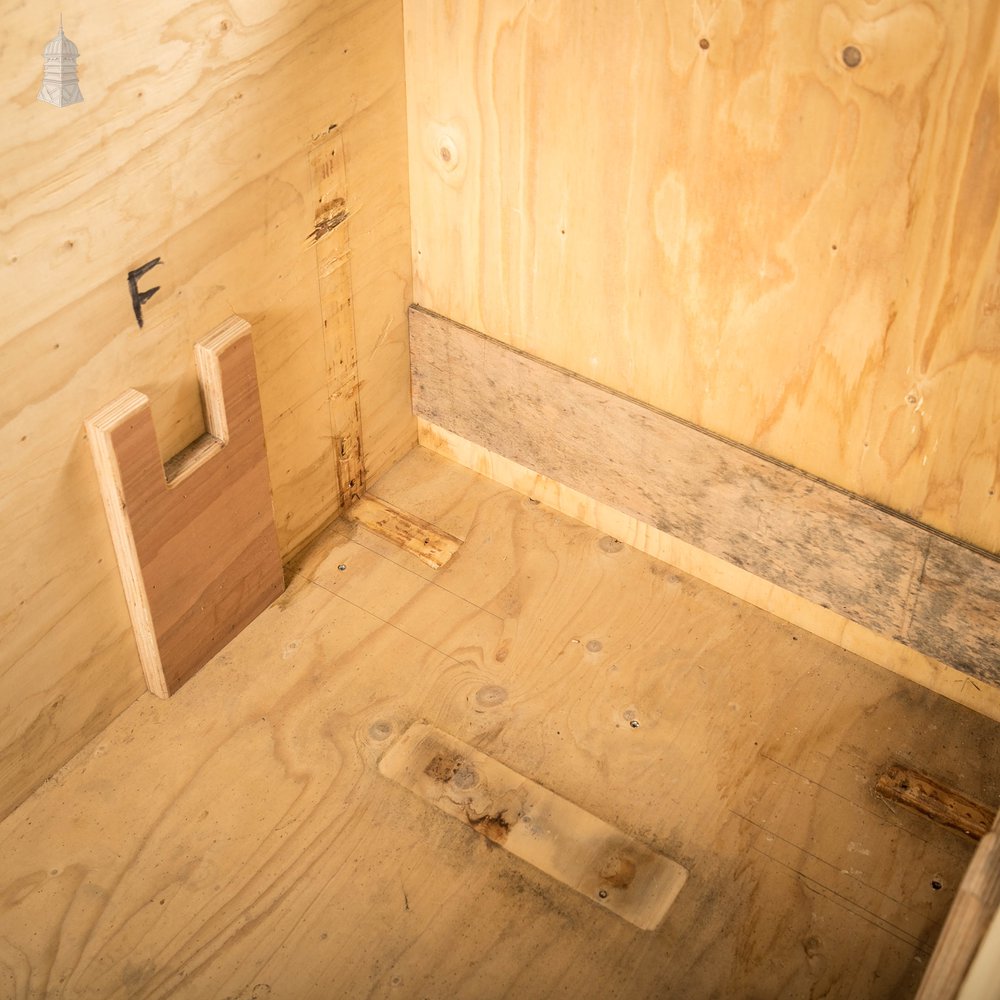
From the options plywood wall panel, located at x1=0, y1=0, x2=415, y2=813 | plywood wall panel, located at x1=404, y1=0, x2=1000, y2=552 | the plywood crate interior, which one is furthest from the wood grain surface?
plywood wall panel, located at x1=404, y1=0, x2=1000, y2=552

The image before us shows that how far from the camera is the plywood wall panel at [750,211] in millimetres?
1883

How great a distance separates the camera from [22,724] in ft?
7.13

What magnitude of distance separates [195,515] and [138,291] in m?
0.46

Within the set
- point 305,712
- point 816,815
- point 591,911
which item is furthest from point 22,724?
point 816,815

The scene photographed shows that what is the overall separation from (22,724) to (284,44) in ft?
3.97

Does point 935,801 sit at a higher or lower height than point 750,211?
lower

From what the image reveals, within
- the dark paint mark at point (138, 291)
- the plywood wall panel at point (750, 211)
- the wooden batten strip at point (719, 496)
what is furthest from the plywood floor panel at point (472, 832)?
the dark paint mark at point (138, 291)

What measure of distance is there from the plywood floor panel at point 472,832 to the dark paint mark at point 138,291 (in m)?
0.79

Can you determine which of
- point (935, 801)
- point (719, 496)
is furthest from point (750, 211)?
point (935, 801)

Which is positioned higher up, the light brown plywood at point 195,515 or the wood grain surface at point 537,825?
the light brown plywood at point 195,515

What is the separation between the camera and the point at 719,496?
8.07ft

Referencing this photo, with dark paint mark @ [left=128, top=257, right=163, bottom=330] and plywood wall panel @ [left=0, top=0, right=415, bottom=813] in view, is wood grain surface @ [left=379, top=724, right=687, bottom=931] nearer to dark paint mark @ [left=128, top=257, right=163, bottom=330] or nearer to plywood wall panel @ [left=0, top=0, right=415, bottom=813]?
plywood wall panel @ [left=0, top=0, right=415, bottom=813]

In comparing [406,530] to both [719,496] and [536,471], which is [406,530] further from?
[719,496]

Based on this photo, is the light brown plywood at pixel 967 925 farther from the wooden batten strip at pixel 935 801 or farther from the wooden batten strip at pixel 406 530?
the wooden batten strip at pixel 406 530
